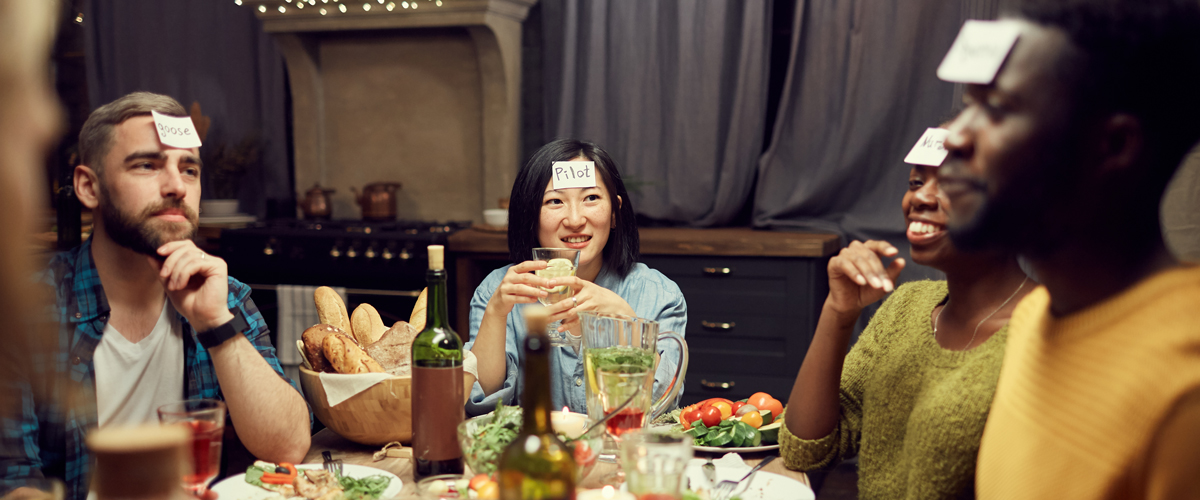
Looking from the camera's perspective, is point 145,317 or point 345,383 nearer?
point 345,383

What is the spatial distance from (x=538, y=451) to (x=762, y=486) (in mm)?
428

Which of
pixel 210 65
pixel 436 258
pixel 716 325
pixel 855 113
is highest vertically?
pixel 210 65

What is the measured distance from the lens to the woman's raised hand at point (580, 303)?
1.43 meters

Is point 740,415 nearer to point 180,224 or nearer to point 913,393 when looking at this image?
point 913,393

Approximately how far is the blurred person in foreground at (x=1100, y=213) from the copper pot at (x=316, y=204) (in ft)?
11.9

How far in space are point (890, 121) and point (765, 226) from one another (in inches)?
26.7

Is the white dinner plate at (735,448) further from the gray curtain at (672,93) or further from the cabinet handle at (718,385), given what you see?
the gray curtain at (672,93)

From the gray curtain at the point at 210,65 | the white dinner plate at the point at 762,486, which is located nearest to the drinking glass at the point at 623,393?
the white dinner plate at the point at 762,486

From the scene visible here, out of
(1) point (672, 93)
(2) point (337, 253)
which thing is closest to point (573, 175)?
(1) point (672, 93)

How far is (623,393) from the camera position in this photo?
1110 mm

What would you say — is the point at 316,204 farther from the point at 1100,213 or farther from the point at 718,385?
the point at 1100,213

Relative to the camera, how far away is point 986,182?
0.69 m

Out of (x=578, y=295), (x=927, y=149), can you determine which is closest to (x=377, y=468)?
(x=578, y=295)

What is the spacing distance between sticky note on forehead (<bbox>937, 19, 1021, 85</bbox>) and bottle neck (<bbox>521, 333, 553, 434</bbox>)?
→ 465 millimetres
